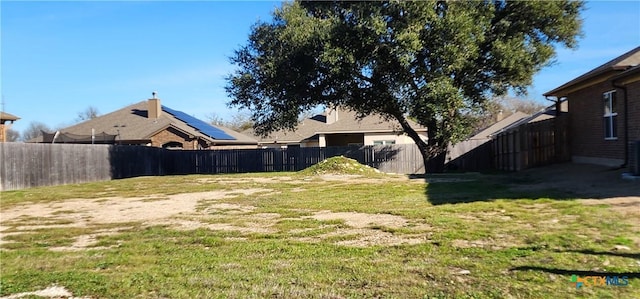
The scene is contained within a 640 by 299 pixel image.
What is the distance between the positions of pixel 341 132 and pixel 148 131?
46.0 ft

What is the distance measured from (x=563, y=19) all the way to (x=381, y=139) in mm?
19416

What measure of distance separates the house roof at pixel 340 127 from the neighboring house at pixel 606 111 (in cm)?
1625

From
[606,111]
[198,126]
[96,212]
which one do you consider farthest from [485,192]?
[198,126]

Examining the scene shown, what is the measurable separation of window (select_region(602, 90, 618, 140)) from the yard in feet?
15.3

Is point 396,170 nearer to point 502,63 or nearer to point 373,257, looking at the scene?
point 502,63

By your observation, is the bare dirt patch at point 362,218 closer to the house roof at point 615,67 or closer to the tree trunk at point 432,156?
the house roof at point 615,67

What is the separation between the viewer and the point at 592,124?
653 inches

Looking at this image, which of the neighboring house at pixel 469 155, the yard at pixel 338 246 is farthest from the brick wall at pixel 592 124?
the neighboring house at pixel 469 155

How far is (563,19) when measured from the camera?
62.9 feet

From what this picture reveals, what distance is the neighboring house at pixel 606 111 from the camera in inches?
537

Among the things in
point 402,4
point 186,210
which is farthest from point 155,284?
point 402,4

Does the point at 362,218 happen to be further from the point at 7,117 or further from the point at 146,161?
the point at 7,117

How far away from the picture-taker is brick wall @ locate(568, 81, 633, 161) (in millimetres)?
14531

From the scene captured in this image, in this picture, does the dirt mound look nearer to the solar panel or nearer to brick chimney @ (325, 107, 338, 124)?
the solar panel
